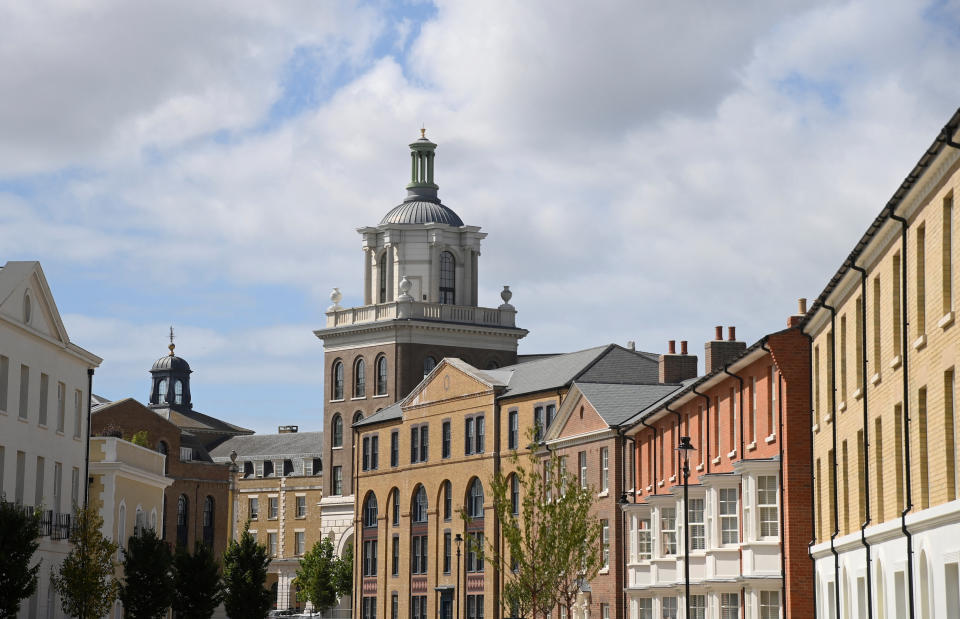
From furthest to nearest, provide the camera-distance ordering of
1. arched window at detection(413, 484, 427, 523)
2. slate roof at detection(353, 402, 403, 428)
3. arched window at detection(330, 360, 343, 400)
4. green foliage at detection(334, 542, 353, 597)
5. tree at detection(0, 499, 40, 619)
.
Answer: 1. arched window at detection(330, 360, 343, 400)
2. green foliage at detection(334, 542, 353, 597)
3. slate roof at detection(353, 402, 403, 428)
4. arched window at detection(413, 484, 427, 523)
5. tree at detection(0, 499, 40, 619)

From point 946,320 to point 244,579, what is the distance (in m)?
61.1

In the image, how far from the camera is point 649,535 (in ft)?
216

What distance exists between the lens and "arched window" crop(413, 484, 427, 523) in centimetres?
10362

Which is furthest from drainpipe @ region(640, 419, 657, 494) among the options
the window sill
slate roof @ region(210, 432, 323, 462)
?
slate roof @ region(210, 432, 323, 462)

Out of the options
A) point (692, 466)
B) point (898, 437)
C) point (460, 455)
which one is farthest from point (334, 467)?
point (898, 437)

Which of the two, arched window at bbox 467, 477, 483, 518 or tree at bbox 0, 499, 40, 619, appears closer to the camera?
tree at bbox 0, 499, 40, 619

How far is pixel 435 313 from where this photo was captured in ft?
412

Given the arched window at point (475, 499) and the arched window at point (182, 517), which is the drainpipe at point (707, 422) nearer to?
the arched window at point (475, 499)

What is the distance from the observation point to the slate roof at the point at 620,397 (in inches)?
2955

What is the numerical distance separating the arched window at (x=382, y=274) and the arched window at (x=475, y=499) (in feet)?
112

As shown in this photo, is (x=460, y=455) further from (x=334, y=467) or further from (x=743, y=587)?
(x=743, y=587)

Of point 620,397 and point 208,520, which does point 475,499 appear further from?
point 208,520

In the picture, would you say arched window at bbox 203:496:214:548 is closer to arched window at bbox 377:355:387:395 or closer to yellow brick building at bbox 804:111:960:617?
arched window at bbox 377:355:387:395

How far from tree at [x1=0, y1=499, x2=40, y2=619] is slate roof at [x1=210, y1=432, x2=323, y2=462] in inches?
4347
